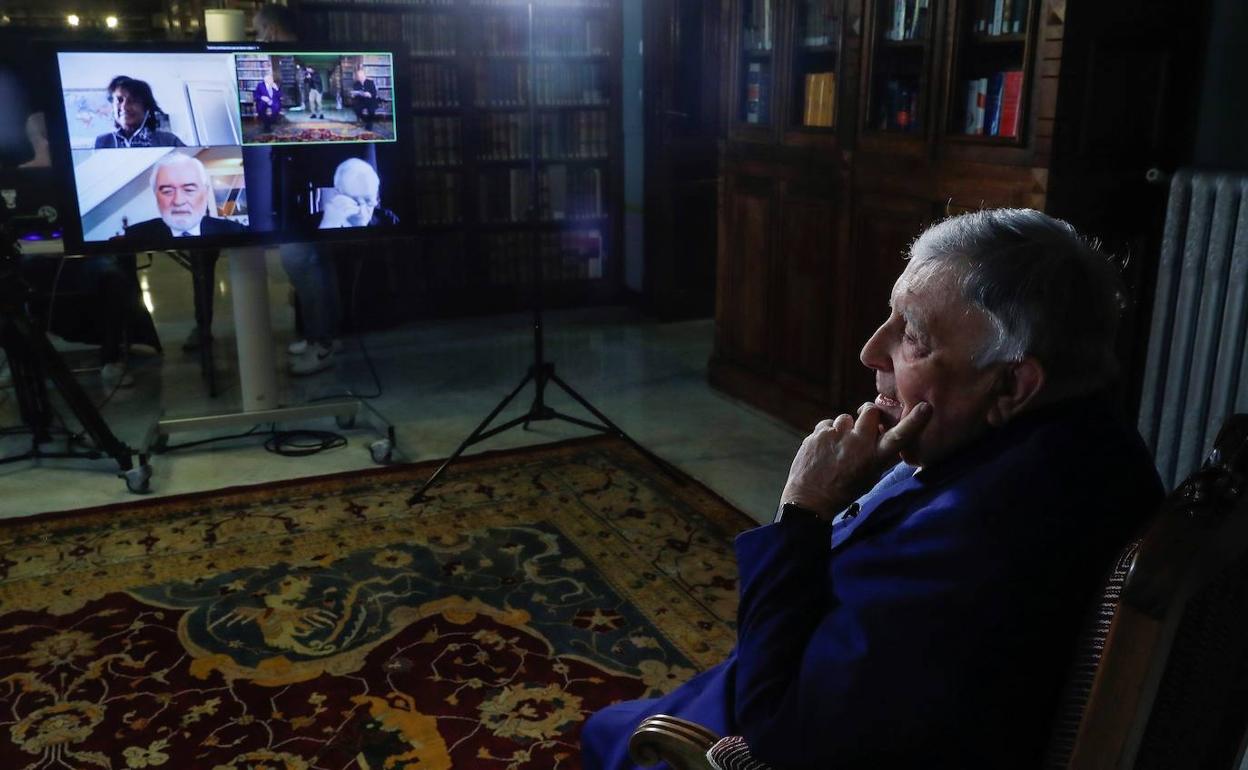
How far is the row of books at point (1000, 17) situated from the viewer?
9.26ft

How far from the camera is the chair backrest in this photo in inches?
29.7

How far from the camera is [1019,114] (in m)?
2.79

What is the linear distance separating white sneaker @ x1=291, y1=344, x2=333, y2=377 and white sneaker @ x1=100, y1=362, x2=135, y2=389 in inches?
27.0

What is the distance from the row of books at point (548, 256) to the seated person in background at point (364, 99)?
2.23 m

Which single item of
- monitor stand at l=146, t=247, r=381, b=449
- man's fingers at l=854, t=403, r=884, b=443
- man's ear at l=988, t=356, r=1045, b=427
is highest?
man's ear at l=988, t=356, r=1045, b=427

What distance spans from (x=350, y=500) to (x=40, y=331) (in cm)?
119

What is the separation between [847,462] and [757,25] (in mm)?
3159

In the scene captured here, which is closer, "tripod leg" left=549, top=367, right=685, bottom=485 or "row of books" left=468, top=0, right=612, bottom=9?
"tripod leg" left=549, top=367, right=685, bottom=485

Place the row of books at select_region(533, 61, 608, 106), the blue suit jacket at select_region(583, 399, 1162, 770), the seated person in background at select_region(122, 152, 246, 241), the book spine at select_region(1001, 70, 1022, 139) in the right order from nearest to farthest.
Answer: the blue suit jacket at select_region(583, 399, 1162, 770)
the book spine at select_region(1001, 70, 1022, 139)
the seated person in background at select_region(122, 152, 246, 241)
the row of books at select_region(533, 61, 608, 106)

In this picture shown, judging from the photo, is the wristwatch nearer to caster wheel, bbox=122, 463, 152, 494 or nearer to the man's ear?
the man's ear

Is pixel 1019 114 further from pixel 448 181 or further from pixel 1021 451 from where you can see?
pixel 448 181

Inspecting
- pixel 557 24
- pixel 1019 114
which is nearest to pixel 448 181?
pixel 557 24

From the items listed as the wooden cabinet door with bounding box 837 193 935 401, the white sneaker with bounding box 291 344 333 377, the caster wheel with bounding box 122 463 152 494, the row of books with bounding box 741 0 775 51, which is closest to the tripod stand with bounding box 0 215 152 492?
the caster wheel with bounding box 122 463 152 494

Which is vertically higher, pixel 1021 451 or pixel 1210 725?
pixel 1021 451
